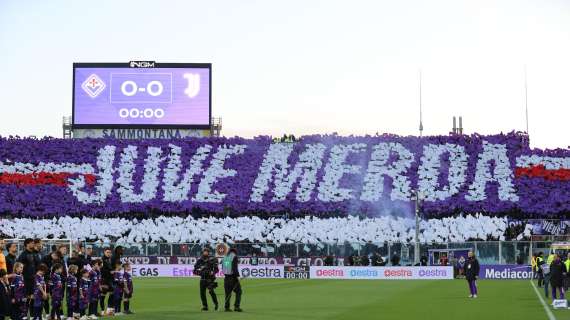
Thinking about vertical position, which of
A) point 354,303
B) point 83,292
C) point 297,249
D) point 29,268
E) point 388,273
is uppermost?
point 297,249

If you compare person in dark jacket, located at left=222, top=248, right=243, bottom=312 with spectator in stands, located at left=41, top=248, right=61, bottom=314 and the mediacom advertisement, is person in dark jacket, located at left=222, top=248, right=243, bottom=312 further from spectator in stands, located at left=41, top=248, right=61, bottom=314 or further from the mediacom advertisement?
the mediacom advertisement

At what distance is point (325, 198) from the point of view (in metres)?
92.2

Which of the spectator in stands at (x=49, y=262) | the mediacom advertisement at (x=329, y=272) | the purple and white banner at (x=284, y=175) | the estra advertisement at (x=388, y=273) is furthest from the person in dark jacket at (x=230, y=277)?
the purple and white banner at (x=284, y=175)

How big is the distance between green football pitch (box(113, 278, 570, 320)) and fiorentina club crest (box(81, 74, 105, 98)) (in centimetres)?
4033

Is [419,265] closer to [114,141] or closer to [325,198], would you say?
[325,198]

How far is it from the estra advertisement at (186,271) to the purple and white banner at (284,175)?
1733 centimetres

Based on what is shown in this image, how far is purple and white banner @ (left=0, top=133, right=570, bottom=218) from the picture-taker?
3583 inches

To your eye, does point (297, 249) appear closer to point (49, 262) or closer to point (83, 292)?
point (83, 292)

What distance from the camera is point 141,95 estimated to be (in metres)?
94.6

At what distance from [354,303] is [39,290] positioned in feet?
51.3

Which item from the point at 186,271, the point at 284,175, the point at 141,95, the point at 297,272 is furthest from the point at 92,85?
the point at 297,272

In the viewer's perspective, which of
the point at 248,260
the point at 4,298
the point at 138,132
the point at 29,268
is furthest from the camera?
the point at 138,132

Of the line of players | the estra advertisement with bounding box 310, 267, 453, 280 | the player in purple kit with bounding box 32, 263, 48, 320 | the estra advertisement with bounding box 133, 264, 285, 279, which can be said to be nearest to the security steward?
the line of players

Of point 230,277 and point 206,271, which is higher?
point 206,271
